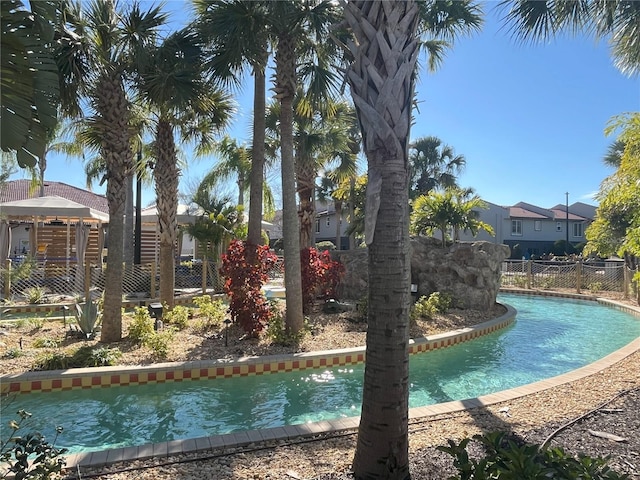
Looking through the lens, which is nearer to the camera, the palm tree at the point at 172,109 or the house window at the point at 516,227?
the palm tree at the point at 172,109

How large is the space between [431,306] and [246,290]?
192 inches

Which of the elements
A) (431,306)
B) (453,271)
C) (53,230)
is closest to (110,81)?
(431,306)

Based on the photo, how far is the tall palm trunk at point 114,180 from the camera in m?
8.07

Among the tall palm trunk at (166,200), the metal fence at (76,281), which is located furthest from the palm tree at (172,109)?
the metal fence at (76,281)

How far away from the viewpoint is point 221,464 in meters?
3.61

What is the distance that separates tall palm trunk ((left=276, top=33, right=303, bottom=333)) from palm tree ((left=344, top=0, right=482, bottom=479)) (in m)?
5.27

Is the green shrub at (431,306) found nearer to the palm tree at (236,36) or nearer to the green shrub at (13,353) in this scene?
the palm tree at (236,36)

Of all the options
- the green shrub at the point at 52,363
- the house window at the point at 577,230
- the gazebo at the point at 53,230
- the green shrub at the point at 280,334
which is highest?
the house window at the point at 577,230

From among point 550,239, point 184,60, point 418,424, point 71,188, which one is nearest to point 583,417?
point 418,424

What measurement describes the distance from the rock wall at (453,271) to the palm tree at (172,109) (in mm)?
5530

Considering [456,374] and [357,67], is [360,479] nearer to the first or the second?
[357,67]

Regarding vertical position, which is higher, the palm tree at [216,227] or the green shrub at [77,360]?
the palm tree at [216,227]

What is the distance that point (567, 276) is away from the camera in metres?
20.7

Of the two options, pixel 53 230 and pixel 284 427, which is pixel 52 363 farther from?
pixel 53 230
